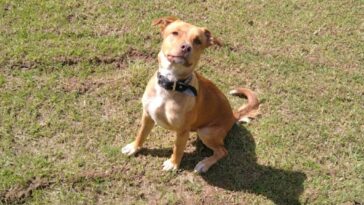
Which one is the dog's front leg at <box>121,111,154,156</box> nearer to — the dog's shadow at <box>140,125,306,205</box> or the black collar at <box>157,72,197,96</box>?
the dog's shadow at <box>140,125,306,205</box>

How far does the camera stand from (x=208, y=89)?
498 cm

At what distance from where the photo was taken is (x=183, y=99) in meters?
4.52

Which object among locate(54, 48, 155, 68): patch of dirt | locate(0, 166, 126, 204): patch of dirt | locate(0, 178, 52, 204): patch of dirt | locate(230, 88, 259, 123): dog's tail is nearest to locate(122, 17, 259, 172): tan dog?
locate(230, 88, 259, 123): dog's tail

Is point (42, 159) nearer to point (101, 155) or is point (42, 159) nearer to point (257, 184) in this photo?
point (101, 155)

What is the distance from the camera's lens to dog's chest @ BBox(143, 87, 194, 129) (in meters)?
4.52

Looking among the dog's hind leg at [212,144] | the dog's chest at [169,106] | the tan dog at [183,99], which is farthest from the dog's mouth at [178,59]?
the dog's hind leg at [212,144]

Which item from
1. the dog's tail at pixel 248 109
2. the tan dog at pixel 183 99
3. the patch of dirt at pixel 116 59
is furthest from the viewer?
the patch of dirt at pixel 116 59

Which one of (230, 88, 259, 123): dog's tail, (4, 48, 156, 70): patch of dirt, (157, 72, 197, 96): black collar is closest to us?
(157, 72, 197, 96): black collar

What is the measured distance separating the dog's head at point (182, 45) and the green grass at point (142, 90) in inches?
52.8

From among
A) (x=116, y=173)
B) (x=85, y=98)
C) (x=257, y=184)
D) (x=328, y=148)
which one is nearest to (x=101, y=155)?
(x=116, y=173)

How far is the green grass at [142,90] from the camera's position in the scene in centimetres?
505

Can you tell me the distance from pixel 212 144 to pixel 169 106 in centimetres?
79

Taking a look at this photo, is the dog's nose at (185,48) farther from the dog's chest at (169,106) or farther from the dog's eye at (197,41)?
the dog's chest at (169,106)

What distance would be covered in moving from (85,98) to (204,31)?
1.90 m
